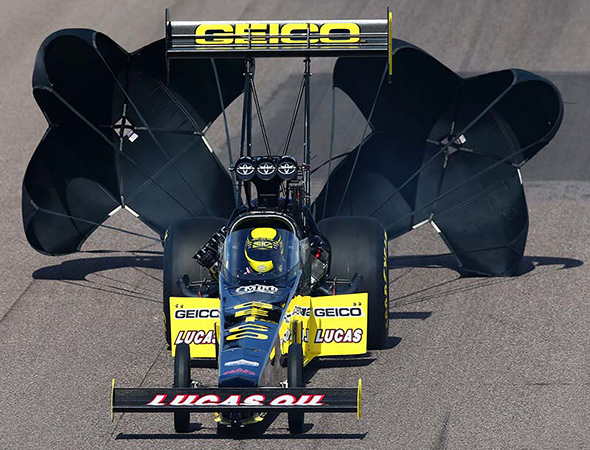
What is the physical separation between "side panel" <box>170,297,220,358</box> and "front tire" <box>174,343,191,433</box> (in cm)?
101

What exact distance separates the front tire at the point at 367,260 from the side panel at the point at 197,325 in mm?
1616

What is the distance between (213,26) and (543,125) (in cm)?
420

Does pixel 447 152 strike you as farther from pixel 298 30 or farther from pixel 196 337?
pixel 196 337

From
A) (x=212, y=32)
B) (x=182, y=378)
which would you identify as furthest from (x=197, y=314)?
(x=212, y=32)

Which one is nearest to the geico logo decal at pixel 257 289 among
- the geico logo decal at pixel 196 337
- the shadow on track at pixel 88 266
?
the geico logo decal at pixel 196 337

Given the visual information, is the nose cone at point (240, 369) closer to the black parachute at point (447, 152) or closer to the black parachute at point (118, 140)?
the black parachute at point (118, 140)

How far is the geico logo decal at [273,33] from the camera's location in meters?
15.6

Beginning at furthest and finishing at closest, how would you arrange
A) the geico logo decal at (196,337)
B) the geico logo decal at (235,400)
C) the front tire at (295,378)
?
the geico logo decal at (196,337) → the front tire at (295,378) → the geico logo decal at (235,400)

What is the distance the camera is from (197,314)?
13.9m

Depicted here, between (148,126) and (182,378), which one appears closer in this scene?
(182,378)

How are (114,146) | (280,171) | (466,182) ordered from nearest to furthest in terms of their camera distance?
(280,171) < (114,146) < (466,182)

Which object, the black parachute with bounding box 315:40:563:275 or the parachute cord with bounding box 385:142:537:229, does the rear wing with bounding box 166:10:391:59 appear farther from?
the parachute cord with bounding box 385:142:537:229

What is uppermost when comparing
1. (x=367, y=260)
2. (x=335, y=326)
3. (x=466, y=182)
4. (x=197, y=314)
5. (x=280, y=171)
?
(x=280, y=171)

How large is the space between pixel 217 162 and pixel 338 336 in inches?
173
